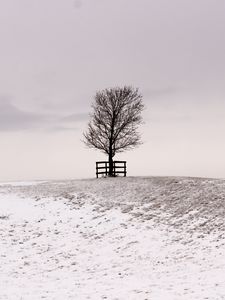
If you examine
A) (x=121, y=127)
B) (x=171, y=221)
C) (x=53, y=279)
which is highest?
(x=121, y=127)

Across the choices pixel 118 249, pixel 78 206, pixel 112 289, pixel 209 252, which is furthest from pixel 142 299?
pixel 78 206

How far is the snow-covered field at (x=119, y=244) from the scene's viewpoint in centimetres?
1359

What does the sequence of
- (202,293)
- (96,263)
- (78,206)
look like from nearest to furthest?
(202,293) < (96,263) < (78,206)

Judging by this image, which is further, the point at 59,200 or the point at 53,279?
the point at 59,200

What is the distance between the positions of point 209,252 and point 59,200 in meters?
16.8

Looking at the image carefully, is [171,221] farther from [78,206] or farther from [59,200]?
[59,200]

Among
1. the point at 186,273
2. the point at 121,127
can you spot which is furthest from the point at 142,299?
the point at 121,127

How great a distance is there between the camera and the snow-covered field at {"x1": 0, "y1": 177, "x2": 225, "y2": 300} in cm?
1359

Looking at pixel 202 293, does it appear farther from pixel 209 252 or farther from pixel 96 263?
pixel 96 263

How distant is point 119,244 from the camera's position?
19250 mm

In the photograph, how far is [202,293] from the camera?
11.9m

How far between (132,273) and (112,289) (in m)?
2.00

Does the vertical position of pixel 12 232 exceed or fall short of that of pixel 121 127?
it falls short

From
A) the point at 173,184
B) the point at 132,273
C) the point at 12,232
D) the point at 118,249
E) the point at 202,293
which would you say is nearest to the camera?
the point at 202,293
